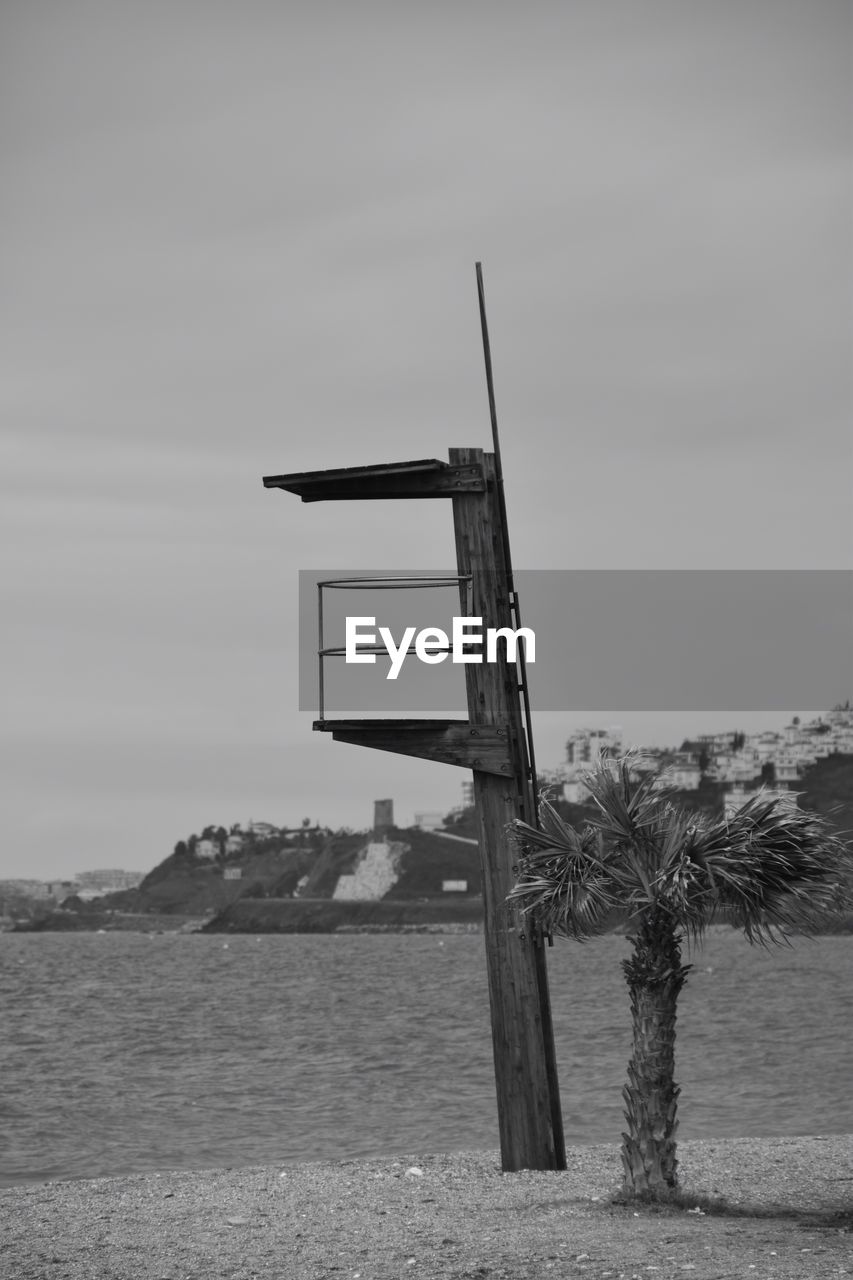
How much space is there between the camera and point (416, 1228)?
1068 cm

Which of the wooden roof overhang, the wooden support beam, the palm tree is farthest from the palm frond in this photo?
the wooden roof overhang

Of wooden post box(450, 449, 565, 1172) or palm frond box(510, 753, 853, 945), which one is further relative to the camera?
wooden post box(450, 449, 565, 1172)

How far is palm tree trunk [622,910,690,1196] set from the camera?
1079 centimetres

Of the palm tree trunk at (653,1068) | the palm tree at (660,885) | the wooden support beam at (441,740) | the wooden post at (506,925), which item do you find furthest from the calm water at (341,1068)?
the palm tree at (660,885)

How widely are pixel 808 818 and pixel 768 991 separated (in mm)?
53457

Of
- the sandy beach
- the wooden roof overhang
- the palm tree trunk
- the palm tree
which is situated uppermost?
the wooden roof overhang

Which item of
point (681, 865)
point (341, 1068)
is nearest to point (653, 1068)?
point (681, 865)

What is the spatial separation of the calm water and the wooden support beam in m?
7.85

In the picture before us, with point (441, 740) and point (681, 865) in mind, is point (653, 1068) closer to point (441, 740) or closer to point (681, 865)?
point (681, 865)

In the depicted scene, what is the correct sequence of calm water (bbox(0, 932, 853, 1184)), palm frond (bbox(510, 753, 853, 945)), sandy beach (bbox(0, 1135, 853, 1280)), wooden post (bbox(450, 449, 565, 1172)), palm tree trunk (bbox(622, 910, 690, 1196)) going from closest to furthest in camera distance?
sandy beach (bbox(0, 1135, 853, 1280)), palm frond (bbox(510, 753, 853, 945)), palm tree trunk (bbox(622, 910, 690, 1196)), wooden post (bbox(450, 449, 565, 1172)), calm water (bbox(0, 932, 853, 1184))

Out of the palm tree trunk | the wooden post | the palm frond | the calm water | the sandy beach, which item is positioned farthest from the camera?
the calm water

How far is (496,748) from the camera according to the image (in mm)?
12617

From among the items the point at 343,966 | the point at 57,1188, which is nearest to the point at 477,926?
the point at 343,966

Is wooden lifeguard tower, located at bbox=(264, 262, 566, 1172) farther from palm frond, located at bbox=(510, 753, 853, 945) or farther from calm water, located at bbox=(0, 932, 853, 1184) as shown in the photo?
calm water, located at bbox=(0, 932, 853, 1184)
